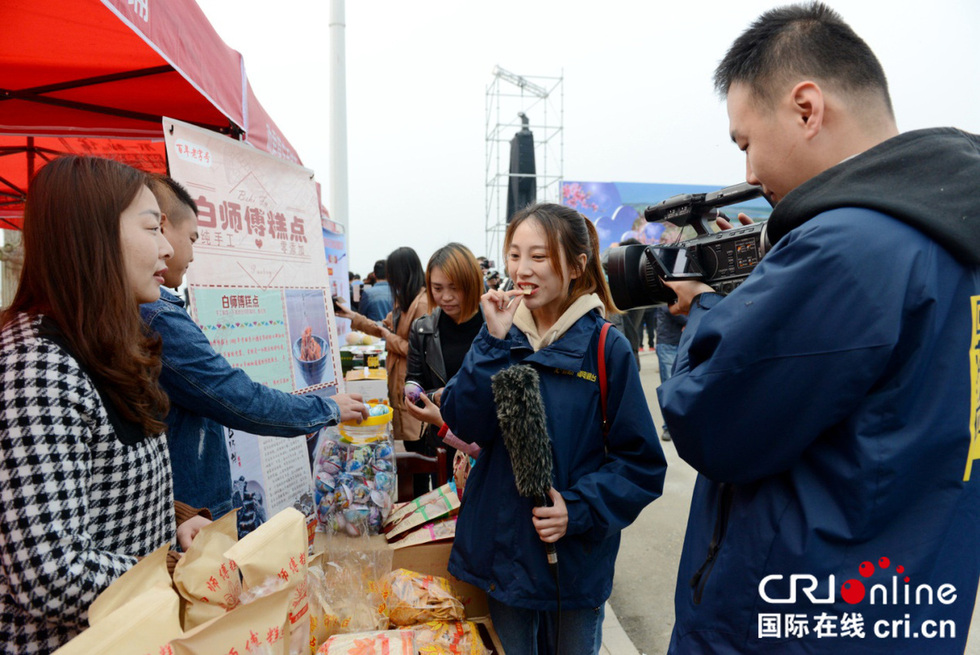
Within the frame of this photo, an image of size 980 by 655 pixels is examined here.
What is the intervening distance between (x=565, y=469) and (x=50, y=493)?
4.06ft

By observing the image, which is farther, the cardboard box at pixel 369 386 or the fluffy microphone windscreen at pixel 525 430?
the cardboard box at pixel 369 386

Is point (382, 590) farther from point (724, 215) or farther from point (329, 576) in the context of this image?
point (724, 215)

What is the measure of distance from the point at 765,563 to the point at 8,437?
135 cm

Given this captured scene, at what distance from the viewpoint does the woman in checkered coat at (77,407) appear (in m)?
0.95

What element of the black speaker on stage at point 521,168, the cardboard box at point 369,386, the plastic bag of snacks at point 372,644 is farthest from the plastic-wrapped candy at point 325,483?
the black speaker on stage at point 521,168

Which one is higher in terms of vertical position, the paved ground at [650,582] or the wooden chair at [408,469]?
the wooden chair at [408,469]

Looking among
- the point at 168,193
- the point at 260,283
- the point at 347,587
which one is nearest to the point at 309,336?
the point at 260,283

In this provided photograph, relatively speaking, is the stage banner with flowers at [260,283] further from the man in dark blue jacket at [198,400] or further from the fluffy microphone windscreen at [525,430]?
the fluffy microphone windscreen at [525,430]

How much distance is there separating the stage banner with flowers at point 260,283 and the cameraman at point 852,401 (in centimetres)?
184

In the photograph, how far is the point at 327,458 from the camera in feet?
7.08

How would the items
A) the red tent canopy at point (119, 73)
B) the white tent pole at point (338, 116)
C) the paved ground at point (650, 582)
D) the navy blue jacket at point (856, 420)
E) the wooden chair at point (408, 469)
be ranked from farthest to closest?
1. the white tent pole at point (338, 116)
2. the paved ground at point (650, 582)
3. the wooden chair at point (408, 469)
4. the red tent canopy at point (119, 73)
5. the navy blue jacket at point (856, 420)

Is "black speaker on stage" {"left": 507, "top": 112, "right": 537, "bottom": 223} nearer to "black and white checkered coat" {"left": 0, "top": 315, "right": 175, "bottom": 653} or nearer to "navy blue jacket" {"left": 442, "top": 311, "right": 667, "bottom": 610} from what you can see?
"navy blue jacket" {"left": 442, "top": 311, "right": 667, "bottom": 610}

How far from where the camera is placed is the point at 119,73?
9.26ft

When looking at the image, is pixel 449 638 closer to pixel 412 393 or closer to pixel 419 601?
pixel 419 601
